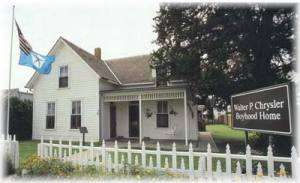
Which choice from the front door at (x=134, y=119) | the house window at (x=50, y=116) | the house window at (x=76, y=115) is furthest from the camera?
the house window at (x=50, y=116)

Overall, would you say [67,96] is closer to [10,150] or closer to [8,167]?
[10,150]

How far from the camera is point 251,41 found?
12477 mm

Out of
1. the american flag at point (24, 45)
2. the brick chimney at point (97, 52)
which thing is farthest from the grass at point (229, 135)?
the american flag at point (24, 45)

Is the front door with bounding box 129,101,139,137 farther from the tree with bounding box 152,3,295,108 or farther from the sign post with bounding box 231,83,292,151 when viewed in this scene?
the sign post with bounding box 231,83,292,151

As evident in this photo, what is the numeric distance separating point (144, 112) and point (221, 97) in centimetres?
665

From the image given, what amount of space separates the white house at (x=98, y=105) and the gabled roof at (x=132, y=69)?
90 mm

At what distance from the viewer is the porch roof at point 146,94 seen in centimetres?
1574

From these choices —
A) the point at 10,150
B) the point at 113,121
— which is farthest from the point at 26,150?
the point at 113,121

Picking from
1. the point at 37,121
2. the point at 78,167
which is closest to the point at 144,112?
the point at 37,121

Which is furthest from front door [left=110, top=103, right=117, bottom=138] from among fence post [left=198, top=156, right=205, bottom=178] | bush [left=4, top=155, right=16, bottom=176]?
fence post [left=198, top=156, right=205, bottom=178]

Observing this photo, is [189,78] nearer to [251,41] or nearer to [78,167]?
[251,41]

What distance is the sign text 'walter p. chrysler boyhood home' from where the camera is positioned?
4.16 meters

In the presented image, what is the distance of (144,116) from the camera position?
18625 mm

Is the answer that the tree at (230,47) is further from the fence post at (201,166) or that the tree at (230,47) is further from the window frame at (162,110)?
the fence post at (201,166)
